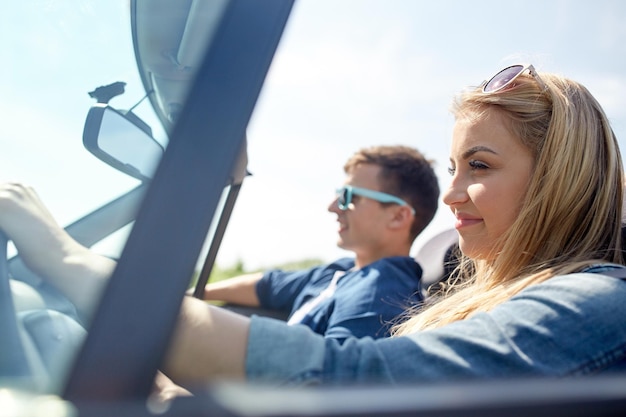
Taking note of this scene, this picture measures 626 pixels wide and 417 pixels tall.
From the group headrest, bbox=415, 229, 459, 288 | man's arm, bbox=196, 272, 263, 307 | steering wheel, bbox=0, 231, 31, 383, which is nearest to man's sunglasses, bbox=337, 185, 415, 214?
headrest, bbox=415, 229, 459, 288

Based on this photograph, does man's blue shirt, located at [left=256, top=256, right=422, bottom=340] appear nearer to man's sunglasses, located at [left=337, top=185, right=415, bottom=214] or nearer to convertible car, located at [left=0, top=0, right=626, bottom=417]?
man's sunglasses, located at [left=337, top=185, right=415, bottom=214]

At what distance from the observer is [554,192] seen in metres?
1.49

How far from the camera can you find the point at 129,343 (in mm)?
728

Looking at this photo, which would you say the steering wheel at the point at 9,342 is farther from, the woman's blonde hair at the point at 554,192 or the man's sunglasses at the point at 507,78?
the man's sunglasses at the point at 507,78

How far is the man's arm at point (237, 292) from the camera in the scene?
121 inches

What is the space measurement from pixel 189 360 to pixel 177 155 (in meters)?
0.28

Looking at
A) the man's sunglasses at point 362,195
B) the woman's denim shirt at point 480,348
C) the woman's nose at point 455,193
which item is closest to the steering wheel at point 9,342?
the woman's denim shirt at point 480,348

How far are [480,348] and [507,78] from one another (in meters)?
0.86

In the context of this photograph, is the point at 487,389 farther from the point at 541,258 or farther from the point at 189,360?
the point at 541,258

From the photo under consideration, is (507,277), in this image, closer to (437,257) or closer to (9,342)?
(9,342)

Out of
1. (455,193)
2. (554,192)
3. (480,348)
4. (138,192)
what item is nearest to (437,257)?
(455,193)

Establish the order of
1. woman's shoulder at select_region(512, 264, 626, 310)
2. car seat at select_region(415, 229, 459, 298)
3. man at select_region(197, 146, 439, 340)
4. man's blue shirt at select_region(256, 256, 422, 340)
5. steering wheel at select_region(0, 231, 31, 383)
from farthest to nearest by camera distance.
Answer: man at select_region(197, 146, 439, 340) < car seat at select_region(415, 229, 459, 298) < man's blue shirt at select_region(256, 256, 422, 340) < woman's shoulder at select_region(512, 264, 626, 310) < steering wheel at select_region(0, 231, 31, 383)

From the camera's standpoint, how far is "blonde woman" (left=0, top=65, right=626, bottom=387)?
37.0 inches

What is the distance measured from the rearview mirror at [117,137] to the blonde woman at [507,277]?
128 millimetres
